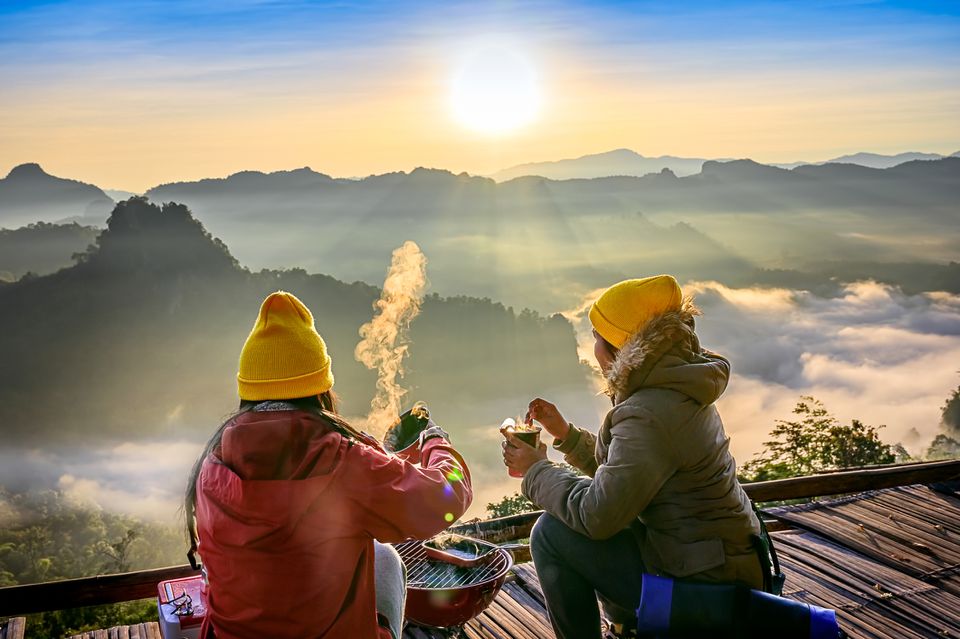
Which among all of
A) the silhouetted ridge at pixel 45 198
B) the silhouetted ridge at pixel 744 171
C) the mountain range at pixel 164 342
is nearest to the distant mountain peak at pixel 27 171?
the silhouetted ridge at pixel 45 198

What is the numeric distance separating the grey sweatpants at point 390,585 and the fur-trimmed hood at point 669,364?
102 centimetres

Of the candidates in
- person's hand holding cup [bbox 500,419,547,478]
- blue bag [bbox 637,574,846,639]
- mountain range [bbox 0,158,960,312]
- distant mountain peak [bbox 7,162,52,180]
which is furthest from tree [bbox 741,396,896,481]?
distant mountain peak [bbox 7,162,52,180]

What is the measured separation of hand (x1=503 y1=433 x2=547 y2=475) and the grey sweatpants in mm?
577

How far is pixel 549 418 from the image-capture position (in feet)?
11.7

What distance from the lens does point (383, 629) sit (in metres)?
2.70

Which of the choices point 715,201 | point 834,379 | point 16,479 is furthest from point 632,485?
point 715,201

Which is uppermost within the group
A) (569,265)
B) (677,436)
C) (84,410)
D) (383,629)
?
(677,436)

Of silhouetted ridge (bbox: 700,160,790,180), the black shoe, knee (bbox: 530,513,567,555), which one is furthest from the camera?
silhouetted ridge (bbox: 700,160,790,180)

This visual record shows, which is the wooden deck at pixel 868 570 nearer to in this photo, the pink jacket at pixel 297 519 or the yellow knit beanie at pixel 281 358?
the pink jacket at pixel 297 519

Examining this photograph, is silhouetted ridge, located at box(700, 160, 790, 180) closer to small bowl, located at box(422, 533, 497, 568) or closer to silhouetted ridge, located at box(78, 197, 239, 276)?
silhouetted ridge, located at box(78, 197, 239, 276)

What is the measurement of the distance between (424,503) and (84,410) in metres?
73.8

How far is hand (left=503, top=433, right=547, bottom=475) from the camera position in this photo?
323 centimetres

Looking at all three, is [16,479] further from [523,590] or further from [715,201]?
[715,201]

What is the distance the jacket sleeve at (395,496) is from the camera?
2361 millimetres
